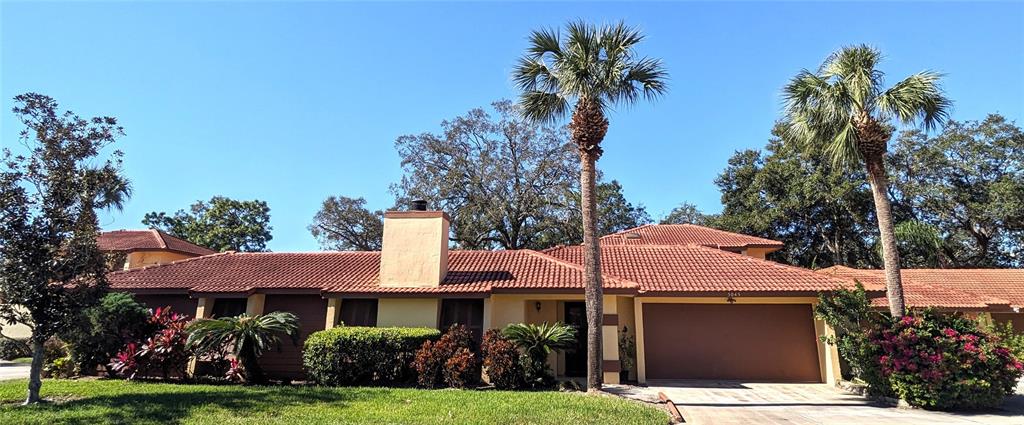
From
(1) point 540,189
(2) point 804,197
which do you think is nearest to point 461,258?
(1) point 540,189

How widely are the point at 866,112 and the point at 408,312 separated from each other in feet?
42.4

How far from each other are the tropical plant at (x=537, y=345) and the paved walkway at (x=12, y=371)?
551 inches

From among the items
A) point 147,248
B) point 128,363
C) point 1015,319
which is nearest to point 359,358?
point 128,363

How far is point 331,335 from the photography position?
1280cm

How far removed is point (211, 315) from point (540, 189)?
68.1ft

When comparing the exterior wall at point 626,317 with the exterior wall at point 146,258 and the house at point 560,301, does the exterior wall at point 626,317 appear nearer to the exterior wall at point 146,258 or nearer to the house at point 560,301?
the house at point 560,301

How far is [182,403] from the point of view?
30.8ft

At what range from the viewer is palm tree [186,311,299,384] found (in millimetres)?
12570

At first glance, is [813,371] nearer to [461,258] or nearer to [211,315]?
[461,258]

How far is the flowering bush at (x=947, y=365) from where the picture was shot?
10.2m

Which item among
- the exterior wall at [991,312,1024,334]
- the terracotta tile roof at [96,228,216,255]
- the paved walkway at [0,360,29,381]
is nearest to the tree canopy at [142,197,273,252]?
the terracotta tile roof at [96,228,216,255]

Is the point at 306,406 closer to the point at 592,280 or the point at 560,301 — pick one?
the point at 592,280

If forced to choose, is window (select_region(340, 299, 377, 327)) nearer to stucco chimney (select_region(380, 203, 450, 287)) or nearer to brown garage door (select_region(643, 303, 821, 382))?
stucco chimney (select_region(380, 203, 450, 287))

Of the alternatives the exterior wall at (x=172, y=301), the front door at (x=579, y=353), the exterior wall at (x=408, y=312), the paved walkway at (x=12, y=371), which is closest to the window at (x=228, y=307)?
the exterior wall at (x=172, y=301)
